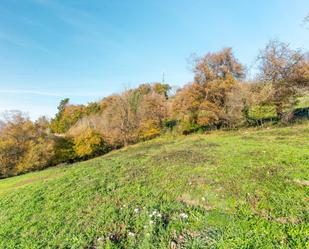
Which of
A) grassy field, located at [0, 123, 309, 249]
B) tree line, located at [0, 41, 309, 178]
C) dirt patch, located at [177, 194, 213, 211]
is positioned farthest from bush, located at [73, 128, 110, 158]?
dirt patch, located at [177, 194, 213, 211]

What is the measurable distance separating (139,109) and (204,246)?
26526mm

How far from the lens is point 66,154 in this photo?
25.8 meters

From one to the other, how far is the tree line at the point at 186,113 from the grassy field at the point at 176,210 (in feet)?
52.1

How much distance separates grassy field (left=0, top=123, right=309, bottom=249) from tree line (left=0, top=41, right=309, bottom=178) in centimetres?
1589

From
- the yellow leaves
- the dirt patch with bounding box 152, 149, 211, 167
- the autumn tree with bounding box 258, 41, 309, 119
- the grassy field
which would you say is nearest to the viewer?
the grassy field

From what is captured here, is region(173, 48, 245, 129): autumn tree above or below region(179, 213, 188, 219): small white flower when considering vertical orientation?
above

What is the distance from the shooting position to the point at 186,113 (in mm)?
26891

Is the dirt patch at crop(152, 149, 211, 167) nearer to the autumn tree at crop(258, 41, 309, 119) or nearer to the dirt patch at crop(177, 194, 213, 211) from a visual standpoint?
the dirt patch at crop(177, 194, 213, 211)

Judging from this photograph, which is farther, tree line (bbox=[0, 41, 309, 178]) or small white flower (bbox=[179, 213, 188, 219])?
tree line (bbox=[0, 41, 309, 178])

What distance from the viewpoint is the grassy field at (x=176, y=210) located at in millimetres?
4227

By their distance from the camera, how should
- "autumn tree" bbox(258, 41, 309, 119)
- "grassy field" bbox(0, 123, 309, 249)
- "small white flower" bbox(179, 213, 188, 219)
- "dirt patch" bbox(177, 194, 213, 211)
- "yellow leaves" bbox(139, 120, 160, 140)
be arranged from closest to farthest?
1. "grassy field" bbox(0, 123, 309, 249)
2. "small white flower" bbox(179, 213, 188, 219)
3. "dirt patch" bbox(177, 194, 213, 211)
4. "autumn tree" bbox(258, 41, 309, 119)
5. "yellow leaves" bbox(139, 120, 160, 140)

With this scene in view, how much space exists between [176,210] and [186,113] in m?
22.0

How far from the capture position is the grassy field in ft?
13.9

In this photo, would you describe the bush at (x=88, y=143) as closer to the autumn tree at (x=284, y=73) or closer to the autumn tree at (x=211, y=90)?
the autumn tree at (x=211, y=90)
